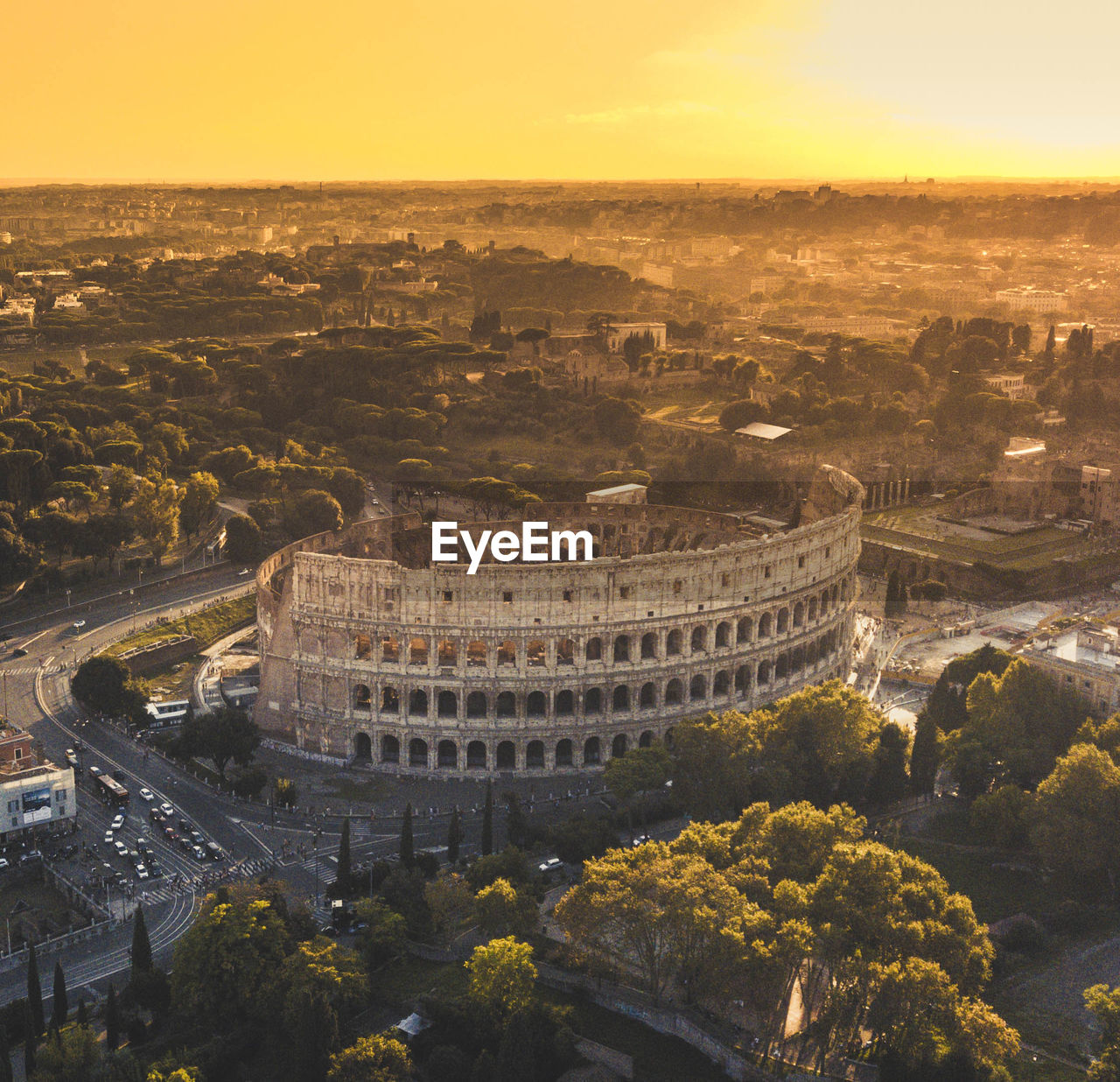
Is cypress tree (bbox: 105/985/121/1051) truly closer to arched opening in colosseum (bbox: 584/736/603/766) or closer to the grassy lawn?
arched opening in colosseum (bbox: 584/736/603/766)

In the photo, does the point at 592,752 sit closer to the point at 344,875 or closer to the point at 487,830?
the point at 487,830

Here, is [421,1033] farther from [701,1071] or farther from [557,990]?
[701,1071]

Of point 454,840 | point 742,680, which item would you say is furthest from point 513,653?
point 742,680

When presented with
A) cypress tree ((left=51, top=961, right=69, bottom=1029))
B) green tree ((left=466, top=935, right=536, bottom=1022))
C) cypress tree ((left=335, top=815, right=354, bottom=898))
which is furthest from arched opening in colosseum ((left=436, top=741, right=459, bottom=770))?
cypress tree ((left=51, top=961, right=69, bottom=1029))

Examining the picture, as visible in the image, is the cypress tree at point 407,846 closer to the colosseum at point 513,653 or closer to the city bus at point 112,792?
the colosseum at point 513,653

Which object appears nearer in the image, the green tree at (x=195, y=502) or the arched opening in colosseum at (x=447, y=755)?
the arched opening in colosseum at (x=447, y=755)

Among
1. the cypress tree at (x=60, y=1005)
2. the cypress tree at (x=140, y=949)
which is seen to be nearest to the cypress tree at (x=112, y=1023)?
the cypress tree at (x=60, y=1005)
